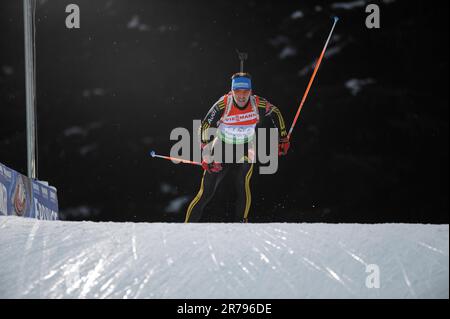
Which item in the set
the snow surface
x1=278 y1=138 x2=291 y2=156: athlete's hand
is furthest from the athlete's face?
the snow surface

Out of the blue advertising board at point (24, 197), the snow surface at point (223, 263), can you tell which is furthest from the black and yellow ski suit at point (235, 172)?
the snow surface at point (223, 263)

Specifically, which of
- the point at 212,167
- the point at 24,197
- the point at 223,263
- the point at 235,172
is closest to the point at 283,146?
the point at 235,172

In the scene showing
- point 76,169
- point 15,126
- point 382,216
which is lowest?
point 382,216

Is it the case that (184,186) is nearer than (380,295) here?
No

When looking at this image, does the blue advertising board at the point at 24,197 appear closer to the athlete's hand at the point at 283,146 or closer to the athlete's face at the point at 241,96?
the athlete's face at the point at 241,96

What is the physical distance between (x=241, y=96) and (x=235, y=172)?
17.9 inches

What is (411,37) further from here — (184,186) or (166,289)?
(166,289)

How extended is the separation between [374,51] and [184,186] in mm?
2369

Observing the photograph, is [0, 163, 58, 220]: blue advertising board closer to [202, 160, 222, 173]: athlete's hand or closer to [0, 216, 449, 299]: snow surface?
[202, 160, 222, 173]: athlete's hand

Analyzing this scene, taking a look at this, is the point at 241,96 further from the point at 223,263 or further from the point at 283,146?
the point at 223,263

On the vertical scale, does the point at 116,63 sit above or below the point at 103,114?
above

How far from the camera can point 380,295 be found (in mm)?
907

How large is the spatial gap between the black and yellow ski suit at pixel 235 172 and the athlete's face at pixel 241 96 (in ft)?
0.10

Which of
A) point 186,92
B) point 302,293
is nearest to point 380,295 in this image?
point 302,293
